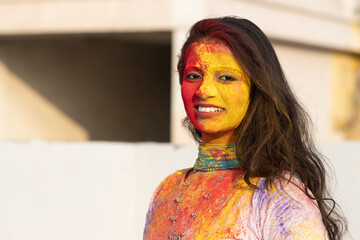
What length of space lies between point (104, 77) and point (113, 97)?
58cm

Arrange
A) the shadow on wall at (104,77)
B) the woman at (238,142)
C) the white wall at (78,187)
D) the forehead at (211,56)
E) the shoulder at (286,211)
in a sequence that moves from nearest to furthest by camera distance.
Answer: the shoulder at (286,211) < the woman at (238,142) < the forehead at (211,56) < the white wall at (78,187) < the shadow on wall at (104,77)

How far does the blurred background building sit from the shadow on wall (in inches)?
1.2

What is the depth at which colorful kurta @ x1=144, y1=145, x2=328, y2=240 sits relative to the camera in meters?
1.86

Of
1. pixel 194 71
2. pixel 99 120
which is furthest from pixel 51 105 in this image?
pixel 194 71

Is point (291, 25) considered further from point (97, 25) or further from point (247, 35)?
point (247, 35)

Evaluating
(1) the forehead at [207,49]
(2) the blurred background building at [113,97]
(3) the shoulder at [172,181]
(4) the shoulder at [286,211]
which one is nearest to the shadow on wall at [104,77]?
(2) the blurred background building at [113,97]

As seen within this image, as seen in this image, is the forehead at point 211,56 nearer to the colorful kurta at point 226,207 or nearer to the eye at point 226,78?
the eye at point 226,78

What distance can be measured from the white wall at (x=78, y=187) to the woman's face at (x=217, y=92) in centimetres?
307

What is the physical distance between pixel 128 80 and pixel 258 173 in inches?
630

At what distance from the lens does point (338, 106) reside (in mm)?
15445

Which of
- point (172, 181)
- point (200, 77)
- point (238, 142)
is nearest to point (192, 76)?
point (200, 77)

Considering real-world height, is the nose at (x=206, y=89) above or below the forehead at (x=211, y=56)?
below

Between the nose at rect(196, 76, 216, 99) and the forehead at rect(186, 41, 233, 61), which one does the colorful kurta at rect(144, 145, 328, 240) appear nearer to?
the nose at rect(196, 76, 216, 99)

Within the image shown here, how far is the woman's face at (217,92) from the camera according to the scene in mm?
2078
